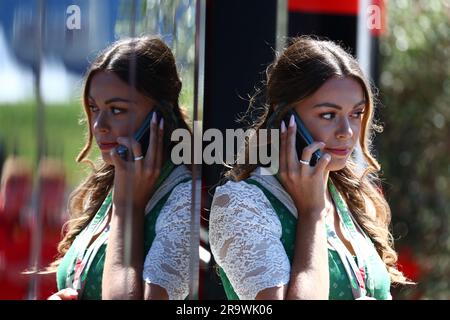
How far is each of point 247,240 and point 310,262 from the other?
146mm

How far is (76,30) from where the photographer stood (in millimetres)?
2123

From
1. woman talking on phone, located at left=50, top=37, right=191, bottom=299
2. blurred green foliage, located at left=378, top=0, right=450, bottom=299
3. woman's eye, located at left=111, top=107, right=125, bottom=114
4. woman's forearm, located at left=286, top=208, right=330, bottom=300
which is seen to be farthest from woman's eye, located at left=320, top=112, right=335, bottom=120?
blurred green foliage, located at left=378, top=0, right=450, bottom=299

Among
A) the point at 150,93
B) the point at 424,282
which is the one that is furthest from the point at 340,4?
the point at 424,282

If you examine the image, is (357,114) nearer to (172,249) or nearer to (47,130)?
(172,249)

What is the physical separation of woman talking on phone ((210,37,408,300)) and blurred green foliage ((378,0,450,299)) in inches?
112

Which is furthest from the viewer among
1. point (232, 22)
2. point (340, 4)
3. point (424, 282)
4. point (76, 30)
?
point (424, 282)

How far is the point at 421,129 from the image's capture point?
5.46 meters

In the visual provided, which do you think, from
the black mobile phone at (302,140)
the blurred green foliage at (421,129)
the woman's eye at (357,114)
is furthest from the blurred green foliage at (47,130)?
the blurred green foliage at (421,129)

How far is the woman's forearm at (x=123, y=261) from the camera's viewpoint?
212 cm

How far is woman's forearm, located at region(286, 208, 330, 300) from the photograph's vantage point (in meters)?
2.13

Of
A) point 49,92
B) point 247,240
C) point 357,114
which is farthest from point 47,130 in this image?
point 357,114

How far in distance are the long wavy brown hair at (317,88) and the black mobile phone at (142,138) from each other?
0.23 metres
